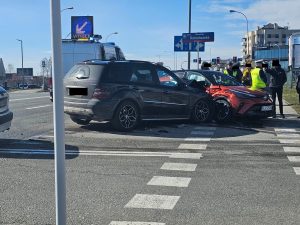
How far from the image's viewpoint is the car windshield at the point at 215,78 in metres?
14.1

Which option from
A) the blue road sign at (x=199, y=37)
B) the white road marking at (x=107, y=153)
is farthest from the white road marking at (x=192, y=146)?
the blue road sign at (x=199, y=37)

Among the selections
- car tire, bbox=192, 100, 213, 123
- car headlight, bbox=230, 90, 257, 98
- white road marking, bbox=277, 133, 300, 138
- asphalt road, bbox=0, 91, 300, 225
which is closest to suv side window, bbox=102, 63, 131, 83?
asphalt road, bbox=0, 91, 300, 225

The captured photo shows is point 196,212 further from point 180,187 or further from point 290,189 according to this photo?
point 290,189

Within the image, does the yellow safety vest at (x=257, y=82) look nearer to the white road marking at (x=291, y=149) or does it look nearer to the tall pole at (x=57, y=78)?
the white road marking at (x=291, y=149)

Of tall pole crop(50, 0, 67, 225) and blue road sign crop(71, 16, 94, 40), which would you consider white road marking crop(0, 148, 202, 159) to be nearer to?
tall pole crop(50, 0, 67, 225)

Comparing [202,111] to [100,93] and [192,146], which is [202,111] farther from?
[192,146]

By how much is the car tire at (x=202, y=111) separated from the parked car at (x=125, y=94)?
19 centimetres

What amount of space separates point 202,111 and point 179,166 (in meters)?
5.79

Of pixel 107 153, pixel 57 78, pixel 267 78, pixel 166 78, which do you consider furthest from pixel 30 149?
pixel 267 78

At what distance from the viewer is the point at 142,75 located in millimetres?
12109

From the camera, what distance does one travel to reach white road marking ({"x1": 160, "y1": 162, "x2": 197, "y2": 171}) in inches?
292

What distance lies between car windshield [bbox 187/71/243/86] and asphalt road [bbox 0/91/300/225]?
8.98 feet

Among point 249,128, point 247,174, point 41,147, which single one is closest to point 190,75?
point 249,128

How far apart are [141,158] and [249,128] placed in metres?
5.11
